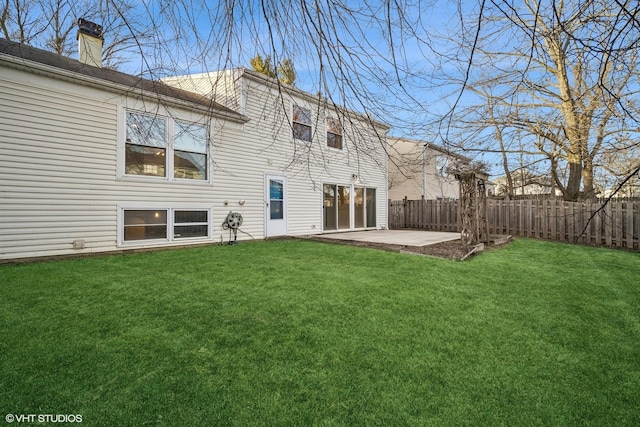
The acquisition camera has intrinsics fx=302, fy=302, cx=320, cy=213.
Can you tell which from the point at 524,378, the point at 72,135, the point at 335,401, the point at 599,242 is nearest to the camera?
the point at 335,401

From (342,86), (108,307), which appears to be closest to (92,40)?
(108,307)

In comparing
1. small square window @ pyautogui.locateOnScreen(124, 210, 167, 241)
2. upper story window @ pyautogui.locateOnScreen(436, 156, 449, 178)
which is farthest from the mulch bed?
small square window @ pyautogui.locateOnScreen(124, 210, 167, 241)

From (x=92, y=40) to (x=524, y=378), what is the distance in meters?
8.99

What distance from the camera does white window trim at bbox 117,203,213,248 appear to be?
20.6 ft

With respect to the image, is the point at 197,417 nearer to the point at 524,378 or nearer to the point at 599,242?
the point at 524,378

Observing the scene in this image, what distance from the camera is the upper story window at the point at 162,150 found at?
639cm

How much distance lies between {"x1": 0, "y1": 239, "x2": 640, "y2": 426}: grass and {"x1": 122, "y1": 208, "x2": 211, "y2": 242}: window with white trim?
2200mm

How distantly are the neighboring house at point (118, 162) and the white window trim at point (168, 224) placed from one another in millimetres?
22

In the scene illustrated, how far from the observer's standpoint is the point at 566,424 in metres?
1.50

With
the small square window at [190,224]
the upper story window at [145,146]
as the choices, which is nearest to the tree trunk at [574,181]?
the small square window at [190,224]

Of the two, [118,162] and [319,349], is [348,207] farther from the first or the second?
[319,349]

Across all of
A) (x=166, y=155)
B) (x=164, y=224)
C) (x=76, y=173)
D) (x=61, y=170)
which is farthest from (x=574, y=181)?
(x=61, y=170)

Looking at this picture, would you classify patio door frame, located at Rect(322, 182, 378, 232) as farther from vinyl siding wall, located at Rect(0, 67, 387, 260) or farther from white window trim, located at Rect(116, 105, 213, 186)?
white window trim, located at Rect(116, 105, 213, 186)

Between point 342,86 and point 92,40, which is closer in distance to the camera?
point 342,86
